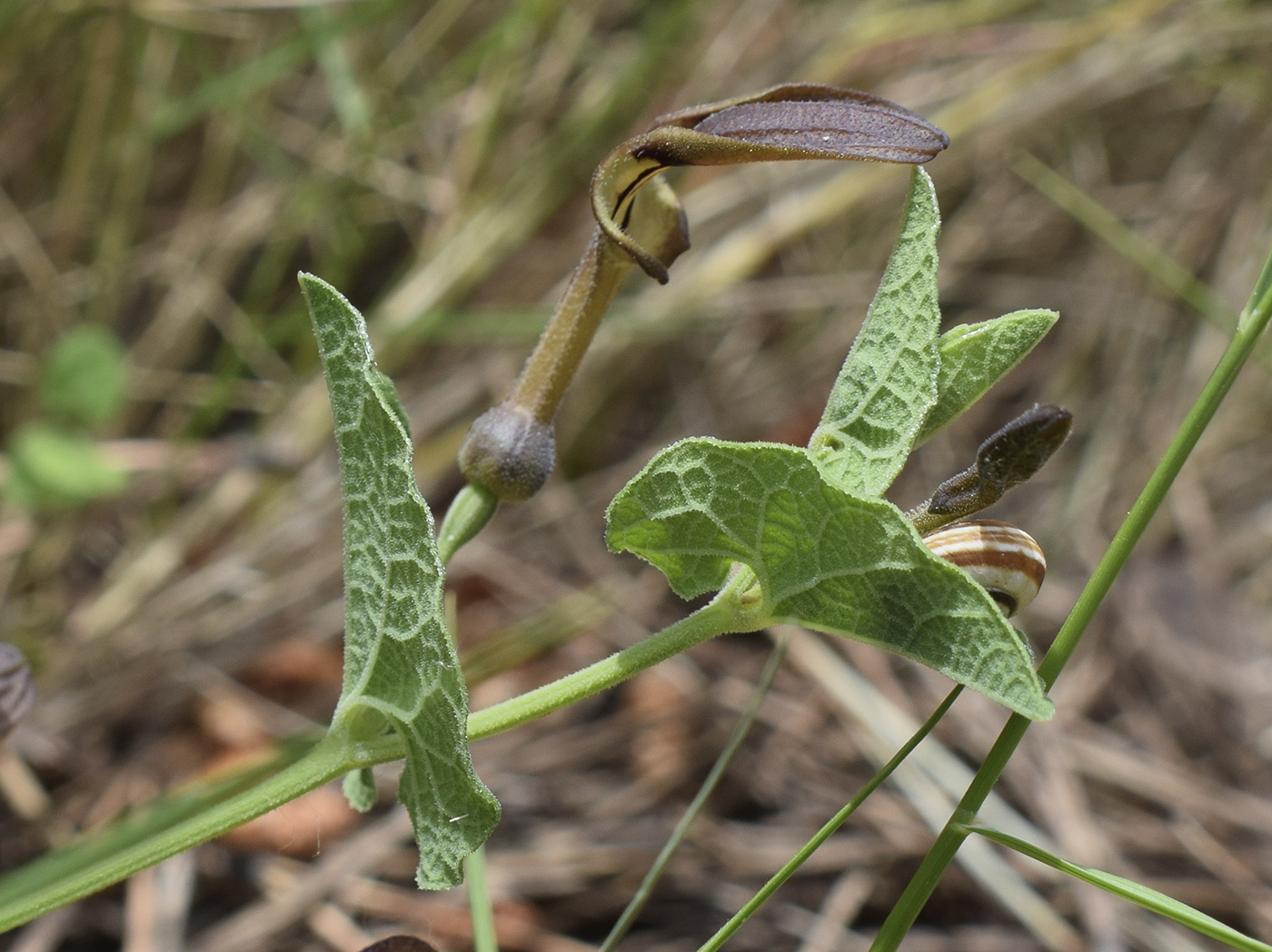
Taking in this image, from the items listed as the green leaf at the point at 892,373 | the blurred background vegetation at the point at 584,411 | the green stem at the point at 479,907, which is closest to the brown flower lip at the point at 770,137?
the green leaf at the point at 892,373

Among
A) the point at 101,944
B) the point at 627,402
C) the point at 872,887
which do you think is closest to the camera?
the point at 101,944

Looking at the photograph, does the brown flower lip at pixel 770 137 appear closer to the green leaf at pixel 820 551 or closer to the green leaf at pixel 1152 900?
the green leaf at pixel 820 551

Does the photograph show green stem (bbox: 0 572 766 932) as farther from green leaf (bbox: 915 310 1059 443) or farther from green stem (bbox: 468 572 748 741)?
green leaf (bbox: 915 310 1059 443)

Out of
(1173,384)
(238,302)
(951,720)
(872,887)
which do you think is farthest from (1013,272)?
(238,302)

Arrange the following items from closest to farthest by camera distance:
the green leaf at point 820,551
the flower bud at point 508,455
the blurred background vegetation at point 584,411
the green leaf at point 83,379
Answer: the green leaf at point 820,551 → the flower bud at point 508,455 → the blurred background vegetation at point 584,411 → the green leaf at point 83,379

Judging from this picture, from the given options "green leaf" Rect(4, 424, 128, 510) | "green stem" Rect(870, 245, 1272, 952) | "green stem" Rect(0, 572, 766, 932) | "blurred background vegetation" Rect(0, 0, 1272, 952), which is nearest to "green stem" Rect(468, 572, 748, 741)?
"green stem" Rect(0, 572, 766, 932)

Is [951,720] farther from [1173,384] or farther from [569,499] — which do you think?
[1173,384]

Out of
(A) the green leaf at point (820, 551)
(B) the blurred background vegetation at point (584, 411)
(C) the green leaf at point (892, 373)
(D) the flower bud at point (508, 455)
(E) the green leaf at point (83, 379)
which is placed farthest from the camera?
(E) the green leaf at point (83, 379)
